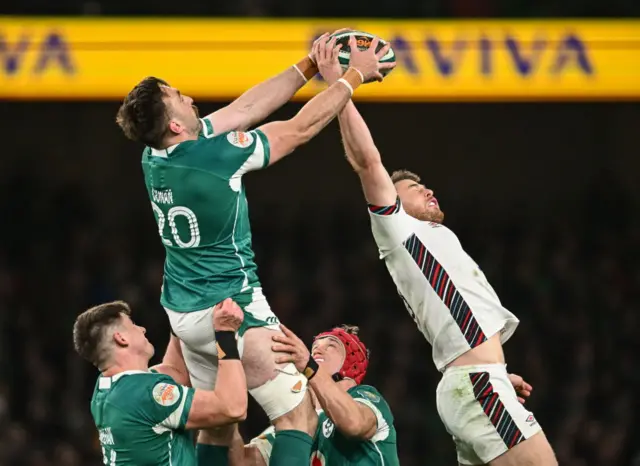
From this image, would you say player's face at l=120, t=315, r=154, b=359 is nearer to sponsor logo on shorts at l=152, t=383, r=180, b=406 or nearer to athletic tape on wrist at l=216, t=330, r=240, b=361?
sponsor logo on shorts at l=152, t=383, r=180, b=406

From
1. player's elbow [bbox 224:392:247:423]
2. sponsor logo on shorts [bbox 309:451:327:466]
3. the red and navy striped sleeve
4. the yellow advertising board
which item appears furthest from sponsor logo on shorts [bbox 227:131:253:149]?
the yellow advertising board

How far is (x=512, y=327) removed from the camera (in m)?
5.39

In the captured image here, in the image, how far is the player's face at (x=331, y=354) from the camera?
5.75 m

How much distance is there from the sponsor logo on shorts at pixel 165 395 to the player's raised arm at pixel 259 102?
46.3 inches

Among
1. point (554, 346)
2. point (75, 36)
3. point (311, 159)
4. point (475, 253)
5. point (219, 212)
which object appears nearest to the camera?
point (219, 212)

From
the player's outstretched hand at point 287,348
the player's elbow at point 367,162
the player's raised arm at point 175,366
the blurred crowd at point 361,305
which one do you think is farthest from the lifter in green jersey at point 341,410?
the blurred crowd at point 361,305

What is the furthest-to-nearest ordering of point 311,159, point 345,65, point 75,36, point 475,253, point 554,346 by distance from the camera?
point 311,159 → point 475,253 → point 554,346 → point 75,36 → point 345,65

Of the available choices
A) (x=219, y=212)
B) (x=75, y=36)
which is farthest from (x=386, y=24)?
(x=219, y=212)

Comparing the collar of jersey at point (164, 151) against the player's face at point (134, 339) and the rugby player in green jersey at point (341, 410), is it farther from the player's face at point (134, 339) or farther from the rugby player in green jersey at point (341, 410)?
the rugby player in green jersey at point (341, 410)

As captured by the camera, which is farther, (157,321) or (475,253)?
(475,253)

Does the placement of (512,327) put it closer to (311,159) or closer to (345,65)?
(345,65)

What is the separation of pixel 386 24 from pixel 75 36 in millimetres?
2567

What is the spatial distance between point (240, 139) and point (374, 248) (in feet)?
24.0

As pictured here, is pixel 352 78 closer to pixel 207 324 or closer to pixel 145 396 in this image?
pixel 207 324
